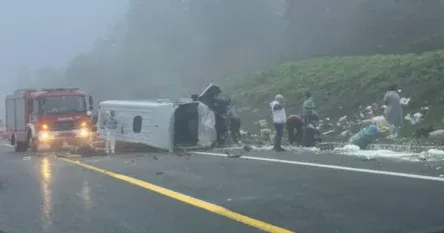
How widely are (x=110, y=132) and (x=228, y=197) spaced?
35.9 ft

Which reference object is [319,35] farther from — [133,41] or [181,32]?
[133,41]

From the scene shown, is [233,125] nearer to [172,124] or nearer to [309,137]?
[172,124]

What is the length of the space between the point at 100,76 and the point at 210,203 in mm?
60687

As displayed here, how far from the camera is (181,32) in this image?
60656 millimetres

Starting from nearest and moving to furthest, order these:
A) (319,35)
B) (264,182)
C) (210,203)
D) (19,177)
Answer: (210,203), (264,182), (19,177), (319,35)

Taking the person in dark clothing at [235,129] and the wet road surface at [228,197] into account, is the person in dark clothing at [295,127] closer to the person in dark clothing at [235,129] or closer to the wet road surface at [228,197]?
the person in dark clothing at [235,129]

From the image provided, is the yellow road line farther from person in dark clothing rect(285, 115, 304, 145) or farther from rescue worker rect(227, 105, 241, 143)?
rescue worker rect(227, 105, 241, 143)

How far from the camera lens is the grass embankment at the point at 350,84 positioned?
1993cm

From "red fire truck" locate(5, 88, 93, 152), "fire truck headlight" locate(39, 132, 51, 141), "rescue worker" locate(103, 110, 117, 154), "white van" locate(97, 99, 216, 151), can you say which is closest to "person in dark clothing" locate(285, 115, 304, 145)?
"white van" locate(97, 99, 216, 151)

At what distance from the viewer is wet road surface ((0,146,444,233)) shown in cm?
703

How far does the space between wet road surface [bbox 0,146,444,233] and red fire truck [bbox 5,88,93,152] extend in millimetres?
7250

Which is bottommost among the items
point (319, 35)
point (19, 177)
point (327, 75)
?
point (19, 177)

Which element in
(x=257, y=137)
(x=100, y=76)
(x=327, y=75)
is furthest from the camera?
(x=100, y=76)

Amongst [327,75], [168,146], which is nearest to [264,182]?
[168,146]
